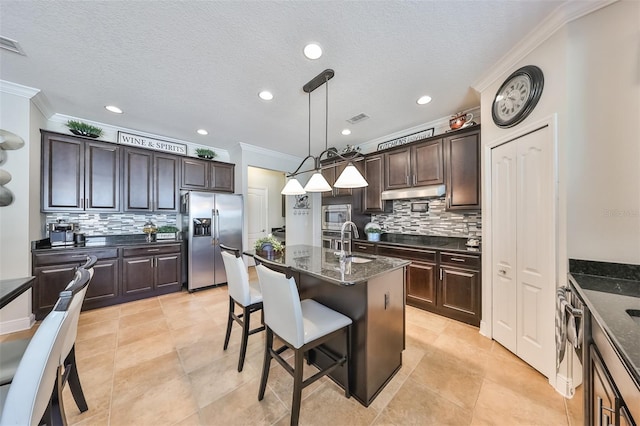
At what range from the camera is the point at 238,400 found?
155cm

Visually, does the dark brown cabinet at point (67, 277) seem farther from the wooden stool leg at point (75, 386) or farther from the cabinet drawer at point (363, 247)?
the cabinet drawer at point (363, 247)

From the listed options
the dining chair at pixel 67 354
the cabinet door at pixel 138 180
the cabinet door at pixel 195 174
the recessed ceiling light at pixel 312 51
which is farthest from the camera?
the cabinet door at pixel 195 174

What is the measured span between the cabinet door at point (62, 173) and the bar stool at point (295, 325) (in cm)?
346

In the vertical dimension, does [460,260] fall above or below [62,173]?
below

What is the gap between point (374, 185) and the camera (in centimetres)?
379


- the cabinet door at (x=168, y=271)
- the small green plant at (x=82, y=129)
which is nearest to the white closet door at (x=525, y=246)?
the cabinet door at (x=168, y=271)

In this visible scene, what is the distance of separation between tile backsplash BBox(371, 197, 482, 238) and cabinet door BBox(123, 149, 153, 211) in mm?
4035

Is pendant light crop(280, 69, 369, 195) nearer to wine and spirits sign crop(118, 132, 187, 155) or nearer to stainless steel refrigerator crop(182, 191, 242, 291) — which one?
stainless steel refrigerator crop(182, 191, 242, 291)

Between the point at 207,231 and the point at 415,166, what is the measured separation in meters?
3.64

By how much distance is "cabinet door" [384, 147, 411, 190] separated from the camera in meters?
3.36

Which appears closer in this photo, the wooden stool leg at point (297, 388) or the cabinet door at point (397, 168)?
the wooden stool leg at point (297, 388)

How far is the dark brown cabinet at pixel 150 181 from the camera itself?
3.47 m

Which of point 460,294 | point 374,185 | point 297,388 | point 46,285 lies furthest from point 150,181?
point 460,294

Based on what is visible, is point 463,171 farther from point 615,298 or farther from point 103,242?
point 103,242
